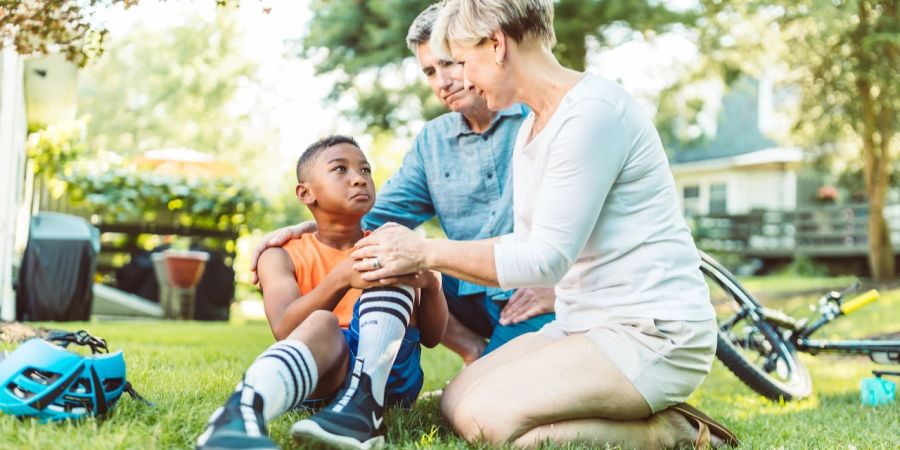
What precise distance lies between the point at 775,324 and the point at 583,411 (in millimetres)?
2281

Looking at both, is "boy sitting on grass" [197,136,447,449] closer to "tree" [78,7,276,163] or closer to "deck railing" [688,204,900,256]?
"deck railing" [688,204,900,256]

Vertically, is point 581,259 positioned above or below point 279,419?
above

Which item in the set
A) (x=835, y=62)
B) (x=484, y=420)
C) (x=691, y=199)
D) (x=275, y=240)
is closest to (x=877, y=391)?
(x=484, y=420)

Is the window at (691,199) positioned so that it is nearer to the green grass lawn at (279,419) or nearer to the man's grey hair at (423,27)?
the green grass lawn at (279,419)

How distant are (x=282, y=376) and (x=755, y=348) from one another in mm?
3042

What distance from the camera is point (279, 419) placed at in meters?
2.53

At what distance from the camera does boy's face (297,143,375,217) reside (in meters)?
2.93

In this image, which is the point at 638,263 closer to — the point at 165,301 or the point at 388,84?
the point at 165,301

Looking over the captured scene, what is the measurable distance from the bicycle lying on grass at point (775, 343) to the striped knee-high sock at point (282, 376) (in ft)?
7.99

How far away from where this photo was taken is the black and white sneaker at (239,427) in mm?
1831

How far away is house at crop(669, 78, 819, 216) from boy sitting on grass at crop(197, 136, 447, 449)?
67.5 feet

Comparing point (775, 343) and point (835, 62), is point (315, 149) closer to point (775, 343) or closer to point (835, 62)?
point (775, 343)

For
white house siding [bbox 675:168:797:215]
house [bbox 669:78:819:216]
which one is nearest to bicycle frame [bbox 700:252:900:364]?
house [bbox 669:78:819:216]

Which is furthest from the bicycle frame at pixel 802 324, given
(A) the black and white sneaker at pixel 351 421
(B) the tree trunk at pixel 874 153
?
(B) the tree trunk at pixel 874 153
